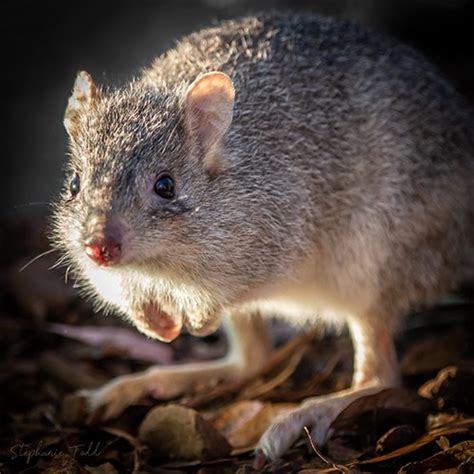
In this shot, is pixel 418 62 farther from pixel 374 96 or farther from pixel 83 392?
pixel 83 392

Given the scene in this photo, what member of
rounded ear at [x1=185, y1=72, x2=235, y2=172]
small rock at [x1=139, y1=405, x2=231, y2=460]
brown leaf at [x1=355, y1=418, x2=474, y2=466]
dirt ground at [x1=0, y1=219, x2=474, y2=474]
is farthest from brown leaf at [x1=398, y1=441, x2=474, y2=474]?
rounded ear at [x1=185, y1=72, x2=235, y2=172]

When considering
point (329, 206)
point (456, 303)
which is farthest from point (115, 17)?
point (456, 303)

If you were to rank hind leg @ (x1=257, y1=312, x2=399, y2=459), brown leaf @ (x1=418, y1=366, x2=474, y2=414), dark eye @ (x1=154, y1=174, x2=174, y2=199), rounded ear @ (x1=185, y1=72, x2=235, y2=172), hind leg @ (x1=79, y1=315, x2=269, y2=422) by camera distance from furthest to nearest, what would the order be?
hind leg @ (x1=79, y1=315, x2=269, y2=422) → brown leaf @ (x1=418, y1=366, x2=474, y2=414) → hind leg @ (x1=257, y1=312, x2=399, y2=459) → rounded ear @ (x1=185, y1=72, x2=235, y2=172) → dark eye @ (x1=154, y1=174, x2=174, y2=199)

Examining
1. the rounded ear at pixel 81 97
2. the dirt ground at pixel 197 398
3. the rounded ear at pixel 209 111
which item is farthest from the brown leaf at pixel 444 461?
the rounded ear at pixel 81 97

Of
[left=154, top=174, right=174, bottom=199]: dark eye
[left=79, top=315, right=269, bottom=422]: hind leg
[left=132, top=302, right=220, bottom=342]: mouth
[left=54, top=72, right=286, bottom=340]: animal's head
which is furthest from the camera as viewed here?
[left=79, top=315, right=269, bottom=422]: hind leg

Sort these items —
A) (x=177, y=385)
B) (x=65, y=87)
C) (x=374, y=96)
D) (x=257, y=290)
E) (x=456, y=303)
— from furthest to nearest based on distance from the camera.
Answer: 1. (x=65, y=87)
2. (x=456, y=303)
3. (x=177, y=385)
4. (x=374, y=96)
5. (x=257, y=290)

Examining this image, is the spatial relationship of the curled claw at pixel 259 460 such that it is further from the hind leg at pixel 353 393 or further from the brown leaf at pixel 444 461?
the brown leaf at pixel 444 461

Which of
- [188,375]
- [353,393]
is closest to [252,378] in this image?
[188,375]

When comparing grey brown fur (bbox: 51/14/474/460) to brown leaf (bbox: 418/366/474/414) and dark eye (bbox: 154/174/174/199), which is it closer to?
dark eye (bbox: 154/174/174/199)
